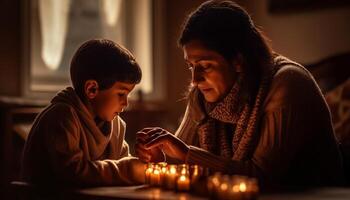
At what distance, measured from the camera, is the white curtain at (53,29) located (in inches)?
128

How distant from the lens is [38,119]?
1530mm

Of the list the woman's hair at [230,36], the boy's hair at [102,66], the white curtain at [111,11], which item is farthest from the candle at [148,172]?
the white curtain at [111,11]

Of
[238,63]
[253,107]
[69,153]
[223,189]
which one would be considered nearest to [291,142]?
[253,107]

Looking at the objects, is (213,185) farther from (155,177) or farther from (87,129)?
(87,129)

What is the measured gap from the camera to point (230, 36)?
1698 mm

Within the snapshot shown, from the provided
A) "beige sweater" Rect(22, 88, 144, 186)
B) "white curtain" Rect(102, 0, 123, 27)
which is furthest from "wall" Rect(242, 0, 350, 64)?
"beige sweater" Rect(22, 88, 144, 186)

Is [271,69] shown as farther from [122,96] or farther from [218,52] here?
[122,96]

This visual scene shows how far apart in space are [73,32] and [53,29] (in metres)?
0.19

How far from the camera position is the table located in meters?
1.25

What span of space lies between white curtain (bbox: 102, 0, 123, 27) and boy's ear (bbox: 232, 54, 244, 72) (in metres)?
1.96

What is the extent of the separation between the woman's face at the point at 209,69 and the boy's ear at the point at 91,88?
30cm

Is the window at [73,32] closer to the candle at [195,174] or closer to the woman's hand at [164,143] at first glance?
the woman's hand at [164,143]

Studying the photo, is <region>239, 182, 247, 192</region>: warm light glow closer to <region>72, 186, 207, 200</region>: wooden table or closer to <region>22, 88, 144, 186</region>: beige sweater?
<region>72, 186, 207, 200</region>: wooden table

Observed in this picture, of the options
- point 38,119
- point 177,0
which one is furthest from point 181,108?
point 38,119
